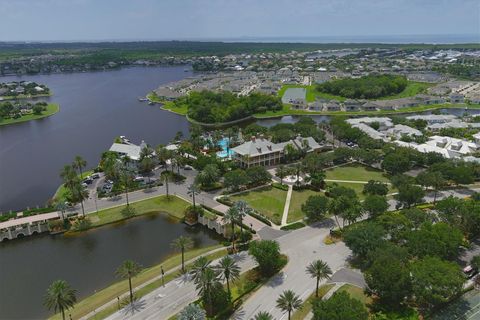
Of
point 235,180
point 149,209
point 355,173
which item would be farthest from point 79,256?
point 355,173

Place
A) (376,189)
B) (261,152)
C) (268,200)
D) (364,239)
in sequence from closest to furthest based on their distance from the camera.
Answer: (364,239) → (376,189) → (268,200) → (261,152)

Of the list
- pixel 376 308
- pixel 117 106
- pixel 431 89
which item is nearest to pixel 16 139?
pixel 117 106

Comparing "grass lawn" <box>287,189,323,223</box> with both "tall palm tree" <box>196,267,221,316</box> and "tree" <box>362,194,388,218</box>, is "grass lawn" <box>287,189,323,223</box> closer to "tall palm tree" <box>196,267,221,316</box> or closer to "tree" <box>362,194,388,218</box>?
"tree" <box>362,194,388,218</box>

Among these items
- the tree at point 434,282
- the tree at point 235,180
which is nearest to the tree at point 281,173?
the tree at point 235,180

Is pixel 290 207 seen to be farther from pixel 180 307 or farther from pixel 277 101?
pixel 277 101

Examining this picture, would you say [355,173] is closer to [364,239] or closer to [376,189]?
[376,189]
